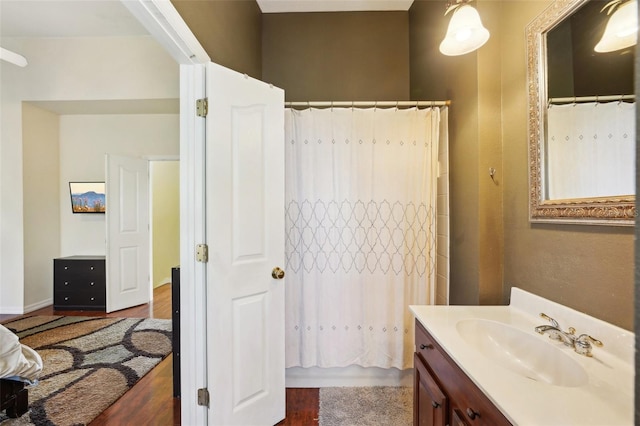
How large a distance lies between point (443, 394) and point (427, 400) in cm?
19

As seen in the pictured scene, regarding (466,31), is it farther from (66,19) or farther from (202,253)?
(66,19)

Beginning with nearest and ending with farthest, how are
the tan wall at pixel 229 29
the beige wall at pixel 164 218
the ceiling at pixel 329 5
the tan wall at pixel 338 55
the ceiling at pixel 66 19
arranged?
the tan wall at pixel 229 29
the ceiling at pixel 329 5
the tan wall at pixel 338 55
the ceiling at pixel 66 19
the beige wall at pixel 164 218

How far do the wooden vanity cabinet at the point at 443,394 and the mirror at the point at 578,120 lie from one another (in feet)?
2.44

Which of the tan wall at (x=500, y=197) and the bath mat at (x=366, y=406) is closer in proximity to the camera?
the tan wall at (x=500, y=197)

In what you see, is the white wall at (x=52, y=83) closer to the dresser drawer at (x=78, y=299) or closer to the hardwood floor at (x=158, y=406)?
the dresser drawer at (x=78, y=299)

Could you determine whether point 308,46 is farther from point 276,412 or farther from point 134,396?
point 134,396

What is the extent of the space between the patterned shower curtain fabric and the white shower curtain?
2.38 ft

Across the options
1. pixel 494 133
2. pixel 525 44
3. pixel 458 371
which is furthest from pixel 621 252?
pixel 525 44

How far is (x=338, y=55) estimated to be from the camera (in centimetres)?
241

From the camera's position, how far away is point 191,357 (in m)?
1.31

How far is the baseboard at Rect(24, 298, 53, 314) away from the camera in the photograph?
323 centimetres

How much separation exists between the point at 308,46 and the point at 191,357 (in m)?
2.64

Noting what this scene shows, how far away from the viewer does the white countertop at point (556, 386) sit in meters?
0.59

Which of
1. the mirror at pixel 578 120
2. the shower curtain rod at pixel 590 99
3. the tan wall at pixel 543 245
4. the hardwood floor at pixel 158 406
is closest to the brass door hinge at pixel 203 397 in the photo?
the hardwood floor at pixel 158 406
